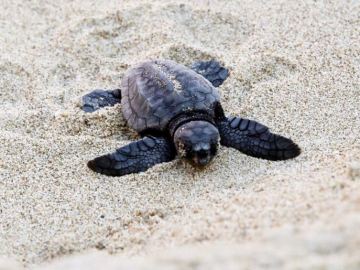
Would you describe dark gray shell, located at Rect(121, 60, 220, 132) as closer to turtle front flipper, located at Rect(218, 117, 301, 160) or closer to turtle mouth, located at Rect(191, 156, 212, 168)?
turtle front flipper, located at Rect(218, 117, 301, 160)

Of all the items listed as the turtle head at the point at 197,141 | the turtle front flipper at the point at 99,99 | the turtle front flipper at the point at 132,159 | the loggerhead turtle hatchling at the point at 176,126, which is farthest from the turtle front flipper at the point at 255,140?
the turtle front flipper at the point at 99,99

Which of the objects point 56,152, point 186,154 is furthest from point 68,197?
point 186,154

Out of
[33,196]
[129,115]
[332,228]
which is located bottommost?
[33,196]

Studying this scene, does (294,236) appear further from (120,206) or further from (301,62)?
(301,62)

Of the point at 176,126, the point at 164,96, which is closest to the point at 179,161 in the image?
the point at 176,126

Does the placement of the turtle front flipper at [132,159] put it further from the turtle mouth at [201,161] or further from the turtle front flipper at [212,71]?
the turtle front flipper at [212,71]

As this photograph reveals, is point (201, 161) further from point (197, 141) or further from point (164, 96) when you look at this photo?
point (164, 96)
